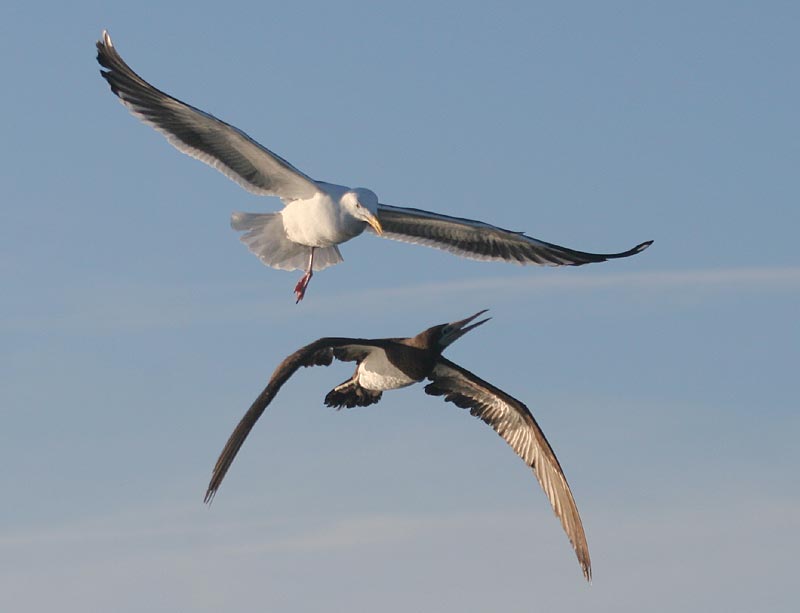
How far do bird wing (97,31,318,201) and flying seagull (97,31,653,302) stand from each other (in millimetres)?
14

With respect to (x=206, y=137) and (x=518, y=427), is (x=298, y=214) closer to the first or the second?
(x=206, y=137)

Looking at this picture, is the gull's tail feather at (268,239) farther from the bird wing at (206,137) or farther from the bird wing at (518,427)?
the bird wing at (518,427)

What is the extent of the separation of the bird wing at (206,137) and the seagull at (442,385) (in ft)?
9.72

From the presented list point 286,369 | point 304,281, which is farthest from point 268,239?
point 286,369

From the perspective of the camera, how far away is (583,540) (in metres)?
23.5

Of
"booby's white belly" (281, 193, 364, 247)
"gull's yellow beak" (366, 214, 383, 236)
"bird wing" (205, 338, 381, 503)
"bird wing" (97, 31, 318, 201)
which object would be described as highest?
"bird wing" (97, 31, 318, 201)

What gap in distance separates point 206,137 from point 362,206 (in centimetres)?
248

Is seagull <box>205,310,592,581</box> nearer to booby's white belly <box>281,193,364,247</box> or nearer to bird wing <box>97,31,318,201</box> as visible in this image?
booby's white belly <box>281,193,364,247</box>

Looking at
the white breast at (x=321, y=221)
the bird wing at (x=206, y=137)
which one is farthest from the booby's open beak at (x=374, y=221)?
the bird wing at (x=206, y=137)

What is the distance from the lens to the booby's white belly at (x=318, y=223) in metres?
23.7

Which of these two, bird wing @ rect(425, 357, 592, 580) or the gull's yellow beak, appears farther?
the gull's yellow beak

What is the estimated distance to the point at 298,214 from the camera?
2416 cm

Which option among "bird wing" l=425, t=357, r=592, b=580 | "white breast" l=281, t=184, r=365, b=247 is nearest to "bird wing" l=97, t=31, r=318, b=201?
"white breast" l=281, t=184, r=365, b=247

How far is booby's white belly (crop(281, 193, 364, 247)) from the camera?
23688 mm
